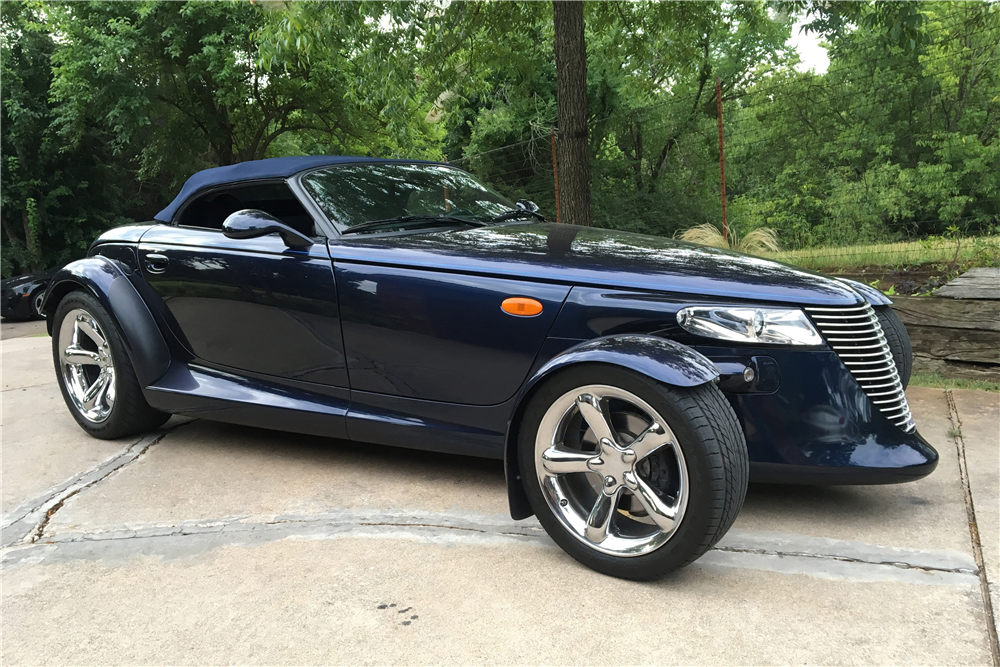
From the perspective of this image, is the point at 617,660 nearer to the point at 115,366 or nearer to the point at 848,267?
the point at 115,366

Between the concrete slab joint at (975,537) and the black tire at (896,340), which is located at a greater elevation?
the black tire at (896,340)

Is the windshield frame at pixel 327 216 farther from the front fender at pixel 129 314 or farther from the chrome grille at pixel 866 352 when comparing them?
the chrome grille at pixel 866 352

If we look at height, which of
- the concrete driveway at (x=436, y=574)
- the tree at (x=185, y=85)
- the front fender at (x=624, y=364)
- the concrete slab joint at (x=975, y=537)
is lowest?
the concrete slab joint at (x=975, y=537)

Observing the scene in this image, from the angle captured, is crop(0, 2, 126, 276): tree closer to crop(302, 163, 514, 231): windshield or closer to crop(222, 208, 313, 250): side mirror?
crop(302, 163, 514, 231): windshield

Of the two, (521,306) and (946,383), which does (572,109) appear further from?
(521,306)

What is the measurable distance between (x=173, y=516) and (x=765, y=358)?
236 centimetres

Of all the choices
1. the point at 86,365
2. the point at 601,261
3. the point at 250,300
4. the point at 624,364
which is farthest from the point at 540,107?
the point at 624,364

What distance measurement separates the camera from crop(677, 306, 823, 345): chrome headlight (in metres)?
2.50

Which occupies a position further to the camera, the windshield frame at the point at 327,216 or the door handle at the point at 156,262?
the door handle at the point at 156,262

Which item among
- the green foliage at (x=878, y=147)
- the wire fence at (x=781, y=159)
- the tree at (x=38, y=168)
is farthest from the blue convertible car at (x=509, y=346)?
the tree at (x=38, y=168)

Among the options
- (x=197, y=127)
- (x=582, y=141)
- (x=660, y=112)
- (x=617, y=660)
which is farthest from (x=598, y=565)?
(x=197, y=127)

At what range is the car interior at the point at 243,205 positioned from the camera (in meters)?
3.66

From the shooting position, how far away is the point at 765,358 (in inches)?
98.3

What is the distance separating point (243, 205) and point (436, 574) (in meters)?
2.43
